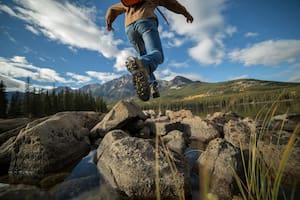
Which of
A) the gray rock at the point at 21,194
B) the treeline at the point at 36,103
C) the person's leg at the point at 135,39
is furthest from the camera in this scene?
the treeline at the point at 36,103

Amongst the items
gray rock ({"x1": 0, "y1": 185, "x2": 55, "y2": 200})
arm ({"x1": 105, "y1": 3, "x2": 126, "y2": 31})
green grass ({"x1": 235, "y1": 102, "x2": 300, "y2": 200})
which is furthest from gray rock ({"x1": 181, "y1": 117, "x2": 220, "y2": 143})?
gray rock ({"x1": 0, "y1": 185, "x2": 55, "y2": 200})

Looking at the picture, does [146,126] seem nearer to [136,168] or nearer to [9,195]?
[136,168]

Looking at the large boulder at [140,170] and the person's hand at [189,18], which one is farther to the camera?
the person's hand at [189,18]

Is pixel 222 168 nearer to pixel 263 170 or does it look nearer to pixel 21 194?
pixel 263 170

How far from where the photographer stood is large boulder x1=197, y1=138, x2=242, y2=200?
3.20 m

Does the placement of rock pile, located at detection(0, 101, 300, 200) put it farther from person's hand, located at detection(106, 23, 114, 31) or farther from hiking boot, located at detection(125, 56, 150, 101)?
person's hand, located at detection(106, 23, 114, 31)

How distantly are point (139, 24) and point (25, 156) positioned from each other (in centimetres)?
465

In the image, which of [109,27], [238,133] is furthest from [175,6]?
[238,133]

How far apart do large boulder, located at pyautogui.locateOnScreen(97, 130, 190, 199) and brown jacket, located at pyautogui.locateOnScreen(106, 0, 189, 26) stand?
8.86 feet

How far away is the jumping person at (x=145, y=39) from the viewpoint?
3.11 m

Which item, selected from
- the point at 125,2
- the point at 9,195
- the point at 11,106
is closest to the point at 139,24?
the point at 125,2

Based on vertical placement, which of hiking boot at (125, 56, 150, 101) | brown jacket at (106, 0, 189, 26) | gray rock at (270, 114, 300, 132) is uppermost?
brown jacket at (106, 0, 189, 26)

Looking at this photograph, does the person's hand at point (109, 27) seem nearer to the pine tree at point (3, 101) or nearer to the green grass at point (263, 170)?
the green grass at point (263, 170)

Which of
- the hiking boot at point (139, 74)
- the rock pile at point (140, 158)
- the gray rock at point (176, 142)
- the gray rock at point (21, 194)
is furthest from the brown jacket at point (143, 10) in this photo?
the gray rock at point (176, 142)
